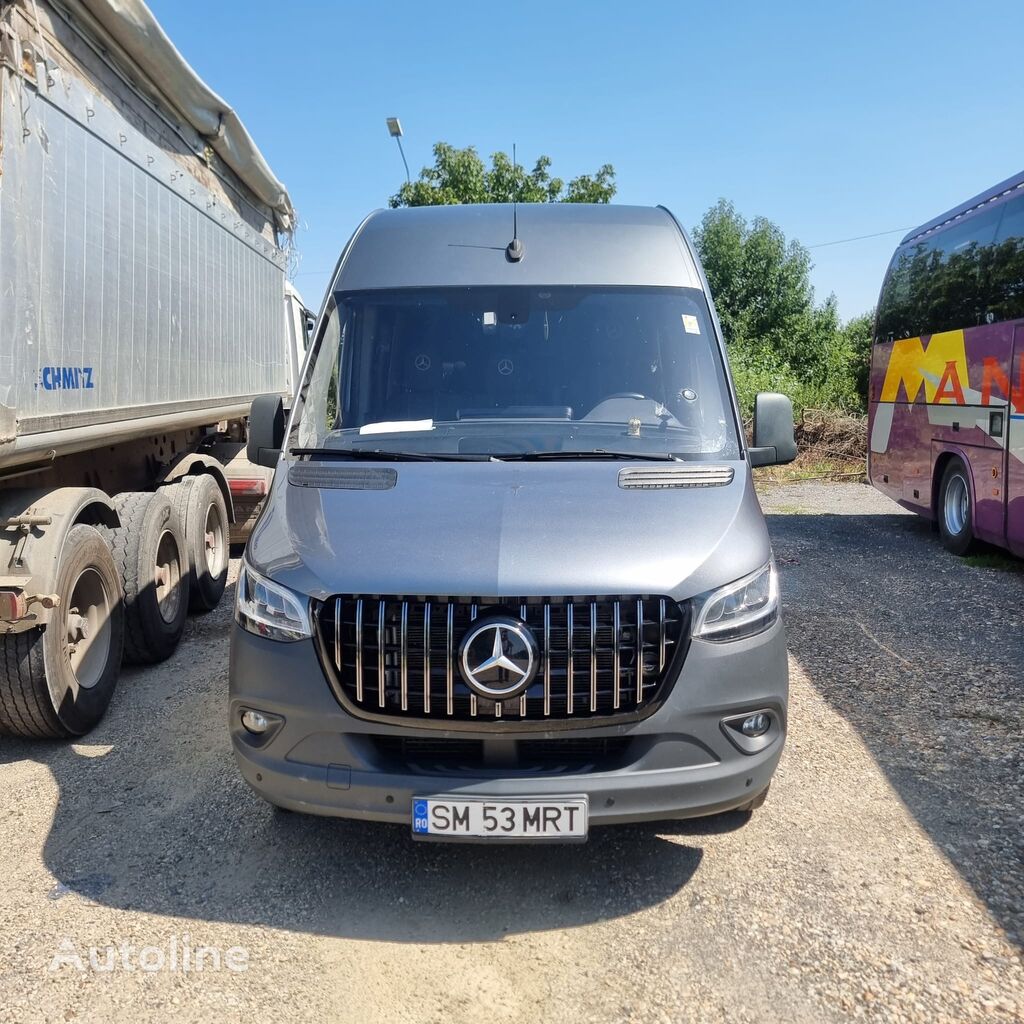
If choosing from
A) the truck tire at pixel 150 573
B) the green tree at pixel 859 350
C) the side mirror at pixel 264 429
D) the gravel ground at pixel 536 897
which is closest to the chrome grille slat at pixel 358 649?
the gravel ground at pixel 536 897

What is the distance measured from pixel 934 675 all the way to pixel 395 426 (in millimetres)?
3636

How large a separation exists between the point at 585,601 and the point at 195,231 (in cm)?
517

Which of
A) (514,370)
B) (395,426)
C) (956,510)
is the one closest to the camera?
(395,426)

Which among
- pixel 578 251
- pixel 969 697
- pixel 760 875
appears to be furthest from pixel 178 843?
pixel 969 697

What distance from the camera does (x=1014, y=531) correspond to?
816 centimetres

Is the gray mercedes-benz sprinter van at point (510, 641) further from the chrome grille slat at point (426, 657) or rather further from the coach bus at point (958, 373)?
the coach bus at point (958, 373)

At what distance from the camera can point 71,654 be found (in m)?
4.56

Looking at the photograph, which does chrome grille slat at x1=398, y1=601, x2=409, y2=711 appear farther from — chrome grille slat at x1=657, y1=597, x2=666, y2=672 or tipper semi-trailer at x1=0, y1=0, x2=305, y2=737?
tipper semi-trailer at x1=0, y1=0, x2=305, y2=737

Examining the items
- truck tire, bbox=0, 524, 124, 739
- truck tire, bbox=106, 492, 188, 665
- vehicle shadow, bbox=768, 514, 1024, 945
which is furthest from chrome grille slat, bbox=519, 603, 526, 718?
truck tire, bbox=106, 492, 188, 665

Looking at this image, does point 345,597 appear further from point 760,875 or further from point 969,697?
point 969,697

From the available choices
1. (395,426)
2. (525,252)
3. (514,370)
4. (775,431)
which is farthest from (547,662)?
(525,252)

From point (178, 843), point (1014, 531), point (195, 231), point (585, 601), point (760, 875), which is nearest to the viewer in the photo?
point (585, 601)

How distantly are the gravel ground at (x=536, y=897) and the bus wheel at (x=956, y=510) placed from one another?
4.93 metres

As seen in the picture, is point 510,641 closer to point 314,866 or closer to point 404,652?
point 404,652
